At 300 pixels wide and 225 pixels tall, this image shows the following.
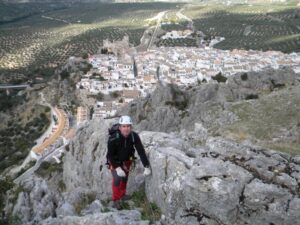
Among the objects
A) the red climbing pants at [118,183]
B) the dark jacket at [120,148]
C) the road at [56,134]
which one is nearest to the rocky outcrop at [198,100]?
the road at [56,134]

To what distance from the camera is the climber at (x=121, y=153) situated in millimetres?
10305

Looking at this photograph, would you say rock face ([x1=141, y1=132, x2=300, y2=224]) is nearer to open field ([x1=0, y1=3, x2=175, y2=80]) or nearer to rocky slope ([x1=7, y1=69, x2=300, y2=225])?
rocky slope ([x1=7, y1=69, x2=300, y2=225])

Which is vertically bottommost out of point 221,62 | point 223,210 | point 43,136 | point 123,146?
point 43,136

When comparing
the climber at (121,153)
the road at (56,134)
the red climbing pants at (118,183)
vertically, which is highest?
A: the climber at (121,153)

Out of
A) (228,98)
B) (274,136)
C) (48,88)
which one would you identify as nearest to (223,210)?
(274,136)

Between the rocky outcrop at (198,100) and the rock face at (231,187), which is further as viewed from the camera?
the rocky outcrop at (198,100)

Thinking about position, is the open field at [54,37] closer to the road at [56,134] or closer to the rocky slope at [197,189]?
the road at [56,134]

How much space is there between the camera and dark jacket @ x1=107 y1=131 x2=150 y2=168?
10.4 meters

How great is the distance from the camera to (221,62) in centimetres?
8062

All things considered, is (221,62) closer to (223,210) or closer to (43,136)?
(43,136)

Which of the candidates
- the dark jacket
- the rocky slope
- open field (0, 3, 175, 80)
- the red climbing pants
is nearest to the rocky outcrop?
the rocky slope

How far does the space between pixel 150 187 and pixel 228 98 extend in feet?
81.2

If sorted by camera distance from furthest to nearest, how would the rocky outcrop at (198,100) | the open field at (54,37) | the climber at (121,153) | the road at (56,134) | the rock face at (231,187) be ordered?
the open field at (54,37) → the road at (56,134) → the rocky outcrop at (198,100) → the climber at (121,153) → the rock face at (231,187)

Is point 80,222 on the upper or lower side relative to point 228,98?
upper
